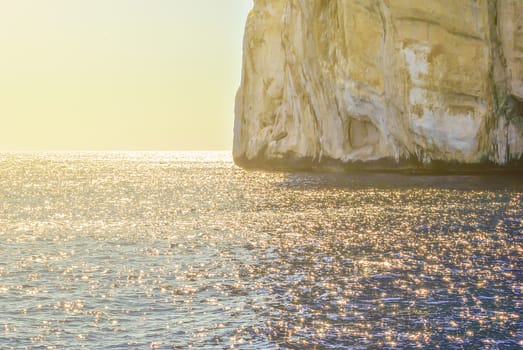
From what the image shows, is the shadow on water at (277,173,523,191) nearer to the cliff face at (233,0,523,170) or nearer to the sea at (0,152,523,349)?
the cliff face at (233,0,523,170)

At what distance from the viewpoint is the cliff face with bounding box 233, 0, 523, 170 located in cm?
5588

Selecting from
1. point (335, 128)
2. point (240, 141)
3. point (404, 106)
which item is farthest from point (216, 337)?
point (240, 141)

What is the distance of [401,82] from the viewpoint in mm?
60125

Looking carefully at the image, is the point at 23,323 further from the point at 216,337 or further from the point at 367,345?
the point at 367,345

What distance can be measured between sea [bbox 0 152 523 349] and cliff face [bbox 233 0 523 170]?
1854cm

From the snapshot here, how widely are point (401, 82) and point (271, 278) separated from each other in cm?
4388

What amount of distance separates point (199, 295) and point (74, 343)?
4.68 m

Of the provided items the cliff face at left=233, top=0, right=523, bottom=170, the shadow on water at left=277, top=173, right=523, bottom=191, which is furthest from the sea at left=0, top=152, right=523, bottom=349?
the cliff face at left=233, top=0, right=523, bottom=170

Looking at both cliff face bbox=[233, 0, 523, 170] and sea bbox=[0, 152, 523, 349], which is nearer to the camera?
sea bbox=[0, 152, 523, 349]

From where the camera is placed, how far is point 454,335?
13.8 meters

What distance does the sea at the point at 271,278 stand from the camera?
1401cm

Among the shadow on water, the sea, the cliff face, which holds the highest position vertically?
the cliff face

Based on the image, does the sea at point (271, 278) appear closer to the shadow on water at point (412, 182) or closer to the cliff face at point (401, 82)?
the shadow on water at point (412, 182)

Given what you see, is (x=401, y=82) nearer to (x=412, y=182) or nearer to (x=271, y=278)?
(x=412, y=182)
